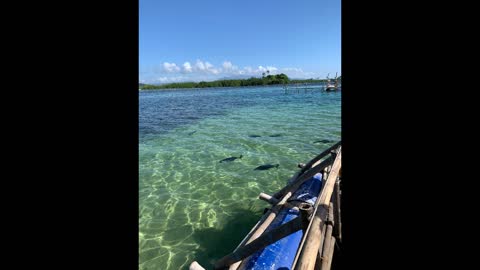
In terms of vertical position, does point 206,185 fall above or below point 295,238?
below

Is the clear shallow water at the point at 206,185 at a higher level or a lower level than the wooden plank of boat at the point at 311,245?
lower

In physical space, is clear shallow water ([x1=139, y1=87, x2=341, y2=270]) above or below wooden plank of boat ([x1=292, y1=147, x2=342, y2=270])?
below

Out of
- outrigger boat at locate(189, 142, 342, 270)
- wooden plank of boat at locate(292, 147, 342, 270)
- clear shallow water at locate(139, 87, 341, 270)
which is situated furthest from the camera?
clear shallow water at locate(139, 87, 341, 270)

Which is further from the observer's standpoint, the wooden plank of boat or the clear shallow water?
the clear shallow water

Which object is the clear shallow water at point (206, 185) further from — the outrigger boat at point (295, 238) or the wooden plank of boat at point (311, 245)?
the wooden plank of boat at point (311, 245)

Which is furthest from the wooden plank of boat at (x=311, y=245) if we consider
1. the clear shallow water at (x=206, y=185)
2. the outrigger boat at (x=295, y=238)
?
the clear shallow water at (x=206, y=185)

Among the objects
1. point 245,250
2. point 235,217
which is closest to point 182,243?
point 235,217

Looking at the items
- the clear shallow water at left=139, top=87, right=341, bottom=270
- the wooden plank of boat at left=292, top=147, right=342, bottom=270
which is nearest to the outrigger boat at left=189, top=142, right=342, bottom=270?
the wooden plank of boat at left=292, top=147, right=342, bottom=270

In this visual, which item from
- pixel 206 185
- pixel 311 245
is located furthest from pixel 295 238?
pixel 206 185

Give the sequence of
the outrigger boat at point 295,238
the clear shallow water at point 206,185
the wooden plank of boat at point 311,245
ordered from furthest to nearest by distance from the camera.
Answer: the clear shallow water at point 206,185 → the outrigger boat at point 295,238 → the wooden plank of boat at point 311,245

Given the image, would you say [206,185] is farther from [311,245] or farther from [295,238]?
[311,245]

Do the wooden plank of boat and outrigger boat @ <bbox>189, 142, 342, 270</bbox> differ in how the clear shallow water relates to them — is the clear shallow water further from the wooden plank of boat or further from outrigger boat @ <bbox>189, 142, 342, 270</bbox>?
the wooden plank of boat

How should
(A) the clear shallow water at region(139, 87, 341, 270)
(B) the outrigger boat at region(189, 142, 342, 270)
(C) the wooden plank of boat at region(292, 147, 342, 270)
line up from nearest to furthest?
(C) the wooden plank of boat at region(292, 147, 342, 270)
(B) the outrigger boat at region(189, 142, 342, 270)
(A) the clear shallow water at region(139, 87, 341, 270)
